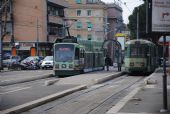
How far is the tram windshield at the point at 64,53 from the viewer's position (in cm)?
4281

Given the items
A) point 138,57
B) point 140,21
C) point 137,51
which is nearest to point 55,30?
point 140,21

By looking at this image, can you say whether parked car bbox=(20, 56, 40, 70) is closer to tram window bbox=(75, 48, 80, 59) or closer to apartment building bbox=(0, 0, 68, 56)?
apartment building bbox=(0, 0, 68, 56)

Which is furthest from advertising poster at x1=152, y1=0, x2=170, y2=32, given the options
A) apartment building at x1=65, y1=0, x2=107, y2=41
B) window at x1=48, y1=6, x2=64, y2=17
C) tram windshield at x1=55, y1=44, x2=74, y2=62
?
apartment building at x1=65, y1=0, x2=107, y2=41

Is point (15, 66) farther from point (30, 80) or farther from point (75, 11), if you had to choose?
point (75, 11)

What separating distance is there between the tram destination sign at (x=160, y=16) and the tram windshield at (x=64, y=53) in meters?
27.7

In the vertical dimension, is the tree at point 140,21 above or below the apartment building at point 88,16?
below

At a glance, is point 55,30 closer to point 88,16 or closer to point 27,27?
point 27,27

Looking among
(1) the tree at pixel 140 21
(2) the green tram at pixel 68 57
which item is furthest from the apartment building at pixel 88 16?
(2) the green tram at pixel 68 57

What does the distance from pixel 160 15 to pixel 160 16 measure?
0.03 metres

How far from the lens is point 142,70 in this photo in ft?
151

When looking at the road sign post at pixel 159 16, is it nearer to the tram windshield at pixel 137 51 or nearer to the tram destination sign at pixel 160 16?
the tram destination sign at pixel 160 16

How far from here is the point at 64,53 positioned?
141ft

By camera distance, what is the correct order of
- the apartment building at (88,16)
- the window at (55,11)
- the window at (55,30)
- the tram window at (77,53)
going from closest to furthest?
the tram window at (77,53) → the window at (55,30) → the window at (55,11) → the apartment building at (88,16)

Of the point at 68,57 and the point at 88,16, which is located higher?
the point at 88,16
